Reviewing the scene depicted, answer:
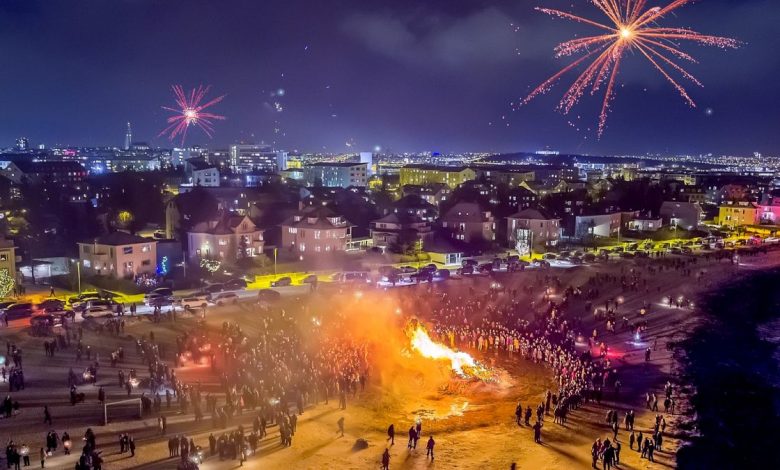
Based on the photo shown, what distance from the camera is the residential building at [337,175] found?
3666 inches

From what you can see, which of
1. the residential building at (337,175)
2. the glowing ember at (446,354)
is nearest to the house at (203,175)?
the residential building at (337,175)

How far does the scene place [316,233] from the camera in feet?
135

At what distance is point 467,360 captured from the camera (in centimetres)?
2456

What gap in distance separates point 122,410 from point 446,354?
1302 centimetres

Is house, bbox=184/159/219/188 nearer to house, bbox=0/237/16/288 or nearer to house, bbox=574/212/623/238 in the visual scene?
house, bbox=574/212/623/238

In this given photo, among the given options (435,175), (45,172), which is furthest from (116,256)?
(435,175)

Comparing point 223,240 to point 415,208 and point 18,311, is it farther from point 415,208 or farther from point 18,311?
point 415,208

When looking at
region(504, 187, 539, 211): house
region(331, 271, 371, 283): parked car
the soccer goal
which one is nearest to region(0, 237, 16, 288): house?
the soccer goal

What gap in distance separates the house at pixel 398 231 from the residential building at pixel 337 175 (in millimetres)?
46926

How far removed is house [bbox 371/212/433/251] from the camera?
142 ft

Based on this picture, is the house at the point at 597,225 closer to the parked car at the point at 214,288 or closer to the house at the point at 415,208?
the house at the point at 415,208

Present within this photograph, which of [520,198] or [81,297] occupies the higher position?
[520,198]

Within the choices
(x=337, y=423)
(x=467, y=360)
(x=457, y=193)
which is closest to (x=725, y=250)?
(x=457, y=193)

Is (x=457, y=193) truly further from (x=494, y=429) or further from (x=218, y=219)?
(x=494, y=429)
